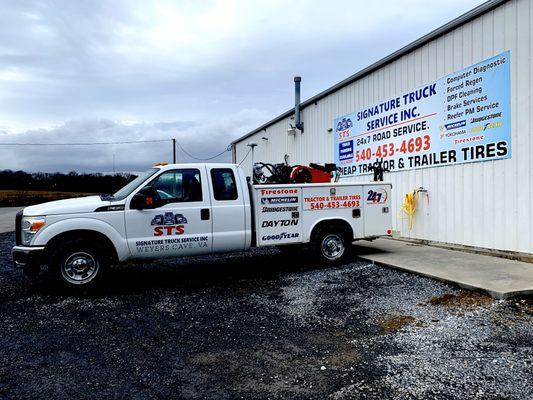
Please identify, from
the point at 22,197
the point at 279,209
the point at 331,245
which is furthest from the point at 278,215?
the point at 22,197

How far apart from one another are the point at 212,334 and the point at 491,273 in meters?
4.82

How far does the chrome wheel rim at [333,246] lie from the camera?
869 cm

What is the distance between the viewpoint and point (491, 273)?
711 centimetres

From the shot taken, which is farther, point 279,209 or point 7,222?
point 7,222

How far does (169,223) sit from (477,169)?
21.5 ft

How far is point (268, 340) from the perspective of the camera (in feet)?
15.7

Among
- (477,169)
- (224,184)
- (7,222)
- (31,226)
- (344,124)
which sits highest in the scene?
(344,124)

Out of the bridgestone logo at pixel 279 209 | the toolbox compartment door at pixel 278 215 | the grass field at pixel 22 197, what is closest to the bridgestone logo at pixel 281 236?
the toolbox compartment door at pixel 278 215

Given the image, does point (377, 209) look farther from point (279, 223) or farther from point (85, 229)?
point (85, 229)

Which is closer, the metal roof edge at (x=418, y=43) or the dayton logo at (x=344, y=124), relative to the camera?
the metal roof edge at (x=418, y=43)

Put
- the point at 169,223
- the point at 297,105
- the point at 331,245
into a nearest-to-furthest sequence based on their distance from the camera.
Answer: the point at 169,223 → the point at 331,245 → the point at 297,105

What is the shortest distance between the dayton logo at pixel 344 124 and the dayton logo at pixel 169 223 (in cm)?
820

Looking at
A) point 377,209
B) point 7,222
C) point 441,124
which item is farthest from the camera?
point 7,222

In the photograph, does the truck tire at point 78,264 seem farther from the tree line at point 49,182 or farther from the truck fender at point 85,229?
the tree line at point 49,182
